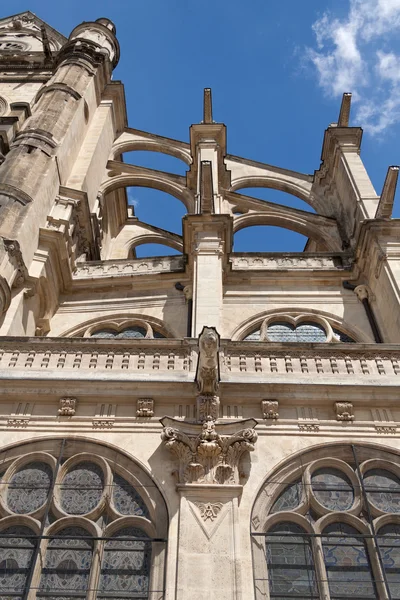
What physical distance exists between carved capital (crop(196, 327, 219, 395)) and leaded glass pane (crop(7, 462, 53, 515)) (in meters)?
2.14

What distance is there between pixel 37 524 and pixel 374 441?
163 inches

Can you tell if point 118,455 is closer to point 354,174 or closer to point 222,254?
point 222,254

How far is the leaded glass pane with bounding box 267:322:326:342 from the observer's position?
12891 mm

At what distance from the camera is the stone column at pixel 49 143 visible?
12.3 metres

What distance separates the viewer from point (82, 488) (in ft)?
23.9

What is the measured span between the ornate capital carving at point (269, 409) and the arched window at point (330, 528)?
68 centimetres

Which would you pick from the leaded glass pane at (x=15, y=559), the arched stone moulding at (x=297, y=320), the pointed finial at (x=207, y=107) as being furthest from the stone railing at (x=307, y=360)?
the pointed finial at (x=207, y=107)

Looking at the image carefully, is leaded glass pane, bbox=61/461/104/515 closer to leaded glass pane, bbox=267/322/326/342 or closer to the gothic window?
the gothic window

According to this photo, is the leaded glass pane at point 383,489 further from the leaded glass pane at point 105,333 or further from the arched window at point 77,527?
the leaded glass pane at point 105,333

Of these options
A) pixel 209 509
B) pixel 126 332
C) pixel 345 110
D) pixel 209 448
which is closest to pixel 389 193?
pixel 345 110

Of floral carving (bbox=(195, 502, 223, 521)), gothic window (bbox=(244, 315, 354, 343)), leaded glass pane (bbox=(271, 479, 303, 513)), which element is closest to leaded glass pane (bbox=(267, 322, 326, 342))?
gothic window (bbox=(244, 315, 354, 343))

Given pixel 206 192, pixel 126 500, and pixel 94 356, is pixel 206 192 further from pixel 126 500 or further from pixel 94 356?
pixel 126 500

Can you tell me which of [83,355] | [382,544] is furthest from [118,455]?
[382,544]

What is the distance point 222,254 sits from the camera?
43.2 ft
